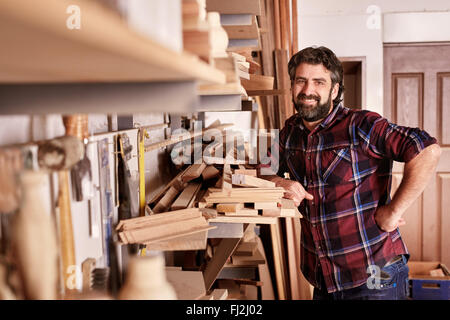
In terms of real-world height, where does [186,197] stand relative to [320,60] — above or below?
below

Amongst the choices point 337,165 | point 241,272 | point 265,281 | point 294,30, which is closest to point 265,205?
point 337,165

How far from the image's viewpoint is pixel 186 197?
71.2 inches

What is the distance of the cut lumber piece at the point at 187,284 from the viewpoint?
46.9 inches

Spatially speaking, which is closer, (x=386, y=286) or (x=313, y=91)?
(x=386, y=286)

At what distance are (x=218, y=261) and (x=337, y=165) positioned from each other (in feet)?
2.79

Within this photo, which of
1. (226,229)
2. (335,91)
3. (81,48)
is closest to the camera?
(81,48)

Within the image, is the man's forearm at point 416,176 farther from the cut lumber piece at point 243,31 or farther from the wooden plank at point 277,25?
the wooden plank at point 277,25

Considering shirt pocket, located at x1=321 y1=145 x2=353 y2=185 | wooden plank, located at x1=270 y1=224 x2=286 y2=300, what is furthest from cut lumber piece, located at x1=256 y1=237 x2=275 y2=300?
shirt pocket, located at x1=321 y1=145 x2=353 y2=185

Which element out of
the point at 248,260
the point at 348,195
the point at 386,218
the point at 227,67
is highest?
the point at 227,67

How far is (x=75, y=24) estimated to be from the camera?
43cm

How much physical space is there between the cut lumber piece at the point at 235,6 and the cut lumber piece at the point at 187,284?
0.94m

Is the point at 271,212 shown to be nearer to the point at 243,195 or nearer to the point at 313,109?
the point at 243,195

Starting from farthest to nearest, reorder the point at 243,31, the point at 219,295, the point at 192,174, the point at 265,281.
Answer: the point at 265,281, the point at 192,174, the point at 243,31, the point at 219,295
